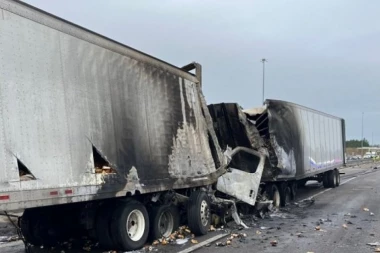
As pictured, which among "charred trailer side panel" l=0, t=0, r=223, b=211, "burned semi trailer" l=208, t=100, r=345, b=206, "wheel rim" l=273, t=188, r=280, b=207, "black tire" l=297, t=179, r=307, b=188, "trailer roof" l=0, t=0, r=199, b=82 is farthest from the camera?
"black tire" l=297, t=179, r=307, b=188

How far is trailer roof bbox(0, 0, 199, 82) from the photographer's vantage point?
5469 millimetres

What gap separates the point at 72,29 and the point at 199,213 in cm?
483

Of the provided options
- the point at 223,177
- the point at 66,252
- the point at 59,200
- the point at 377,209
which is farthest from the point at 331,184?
the point at 59,200

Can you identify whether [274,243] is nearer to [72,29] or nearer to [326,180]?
[72,29]

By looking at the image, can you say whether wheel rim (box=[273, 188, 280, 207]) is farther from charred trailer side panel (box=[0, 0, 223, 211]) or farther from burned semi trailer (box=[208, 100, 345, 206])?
charred trailer side panel (box=[0, 0, 223, 211])

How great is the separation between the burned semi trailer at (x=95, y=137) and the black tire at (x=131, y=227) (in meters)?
0.02

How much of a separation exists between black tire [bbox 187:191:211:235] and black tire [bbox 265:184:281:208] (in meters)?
4.15

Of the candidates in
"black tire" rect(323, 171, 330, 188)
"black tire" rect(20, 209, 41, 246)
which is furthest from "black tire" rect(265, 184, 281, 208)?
"black tire" rect(323, 171, 330, 188)

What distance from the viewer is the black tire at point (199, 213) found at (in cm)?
921

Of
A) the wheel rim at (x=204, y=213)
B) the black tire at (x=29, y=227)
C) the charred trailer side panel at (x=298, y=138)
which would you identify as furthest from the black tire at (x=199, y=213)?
the charred trailer side panel at (x=298, y=138)

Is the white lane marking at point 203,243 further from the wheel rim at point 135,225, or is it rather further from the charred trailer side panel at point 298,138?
the charred trailer side panel at point 298,138

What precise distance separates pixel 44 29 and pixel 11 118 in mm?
1353

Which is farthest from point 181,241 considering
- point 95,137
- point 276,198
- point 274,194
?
point 276,198

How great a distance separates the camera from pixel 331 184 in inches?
859
